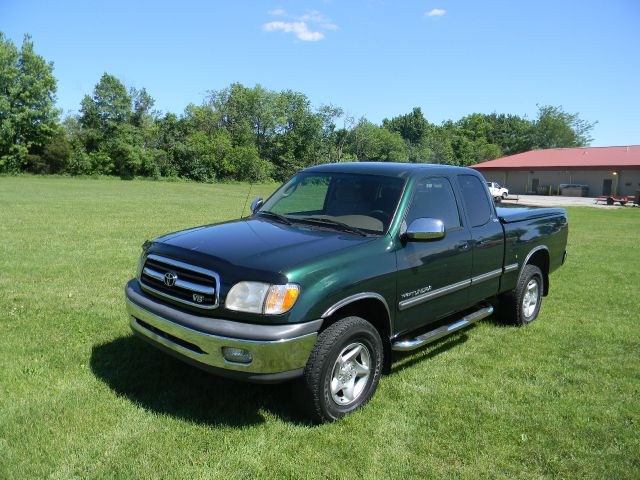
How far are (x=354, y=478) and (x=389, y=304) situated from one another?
1.36 metres

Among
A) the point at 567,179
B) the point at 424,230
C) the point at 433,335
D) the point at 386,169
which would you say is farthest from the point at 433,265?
the point at 567,179

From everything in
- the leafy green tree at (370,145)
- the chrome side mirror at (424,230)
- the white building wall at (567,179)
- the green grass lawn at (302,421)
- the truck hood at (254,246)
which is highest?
the leafy green tree at (370,145)

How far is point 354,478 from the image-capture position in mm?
3043

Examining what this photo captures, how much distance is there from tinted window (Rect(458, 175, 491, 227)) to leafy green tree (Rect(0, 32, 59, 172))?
61.1 m

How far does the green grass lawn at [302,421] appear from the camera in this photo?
3166mm

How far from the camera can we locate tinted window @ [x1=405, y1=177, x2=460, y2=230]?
14.8ft

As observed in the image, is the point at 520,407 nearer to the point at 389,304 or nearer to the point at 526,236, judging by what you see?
the point at 389,304

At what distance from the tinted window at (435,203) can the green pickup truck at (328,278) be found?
0.01 metres

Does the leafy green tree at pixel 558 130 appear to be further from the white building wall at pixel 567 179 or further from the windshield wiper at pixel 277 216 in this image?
the windshield wiper at pixel 277 216

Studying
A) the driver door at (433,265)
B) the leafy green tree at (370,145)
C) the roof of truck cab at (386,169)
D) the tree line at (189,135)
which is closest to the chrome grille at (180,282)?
the driver door at (433,265)

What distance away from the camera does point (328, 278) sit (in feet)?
11.3

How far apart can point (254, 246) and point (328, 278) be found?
0.65 meters

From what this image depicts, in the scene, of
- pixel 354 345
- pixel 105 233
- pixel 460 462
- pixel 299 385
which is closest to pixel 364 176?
pixel 354 345

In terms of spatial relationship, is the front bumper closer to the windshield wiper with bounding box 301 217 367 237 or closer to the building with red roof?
the windshield wiper with bounding box 301 217 367 237
